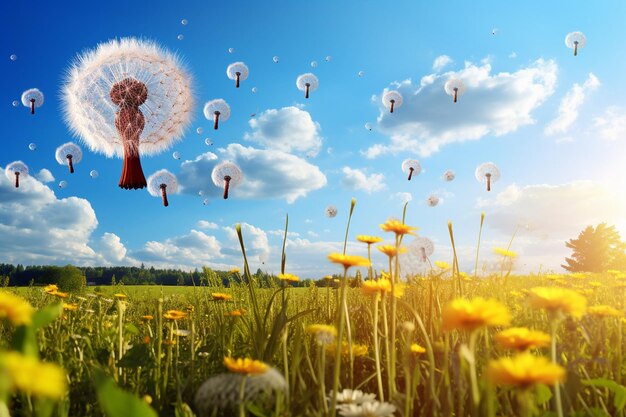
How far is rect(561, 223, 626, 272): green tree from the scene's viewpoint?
26359mm

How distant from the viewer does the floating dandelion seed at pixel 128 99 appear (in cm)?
925

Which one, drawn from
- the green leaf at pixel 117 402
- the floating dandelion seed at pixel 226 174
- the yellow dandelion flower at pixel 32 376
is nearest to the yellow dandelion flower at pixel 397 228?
the green leaf at pixel 117 402

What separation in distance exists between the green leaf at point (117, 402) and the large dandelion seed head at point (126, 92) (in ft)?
31.9

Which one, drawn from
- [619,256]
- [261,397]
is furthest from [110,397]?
[619,256]

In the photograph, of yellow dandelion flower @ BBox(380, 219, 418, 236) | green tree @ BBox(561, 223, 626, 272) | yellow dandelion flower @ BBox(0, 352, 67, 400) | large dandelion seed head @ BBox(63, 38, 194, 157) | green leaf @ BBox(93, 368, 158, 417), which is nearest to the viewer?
yellow dandelion flower @ BBox(0, 352, 67, 400)

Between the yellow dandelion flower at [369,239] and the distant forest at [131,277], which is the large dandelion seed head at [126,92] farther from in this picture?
the yellow dandelion flower at [369,239]

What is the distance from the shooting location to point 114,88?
946 centimetres

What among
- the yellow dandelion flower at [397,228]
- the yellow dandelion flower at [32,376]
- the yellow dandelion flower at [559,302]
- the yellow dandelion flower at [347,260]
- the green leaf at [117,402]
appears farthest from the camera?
the yellow dandelion flower at [397,228]

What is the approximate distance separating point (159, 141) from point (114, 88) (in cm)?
138

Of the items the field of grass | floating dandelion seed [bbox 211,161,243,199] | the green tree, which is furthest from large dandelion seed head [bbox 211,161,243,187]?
the green tree

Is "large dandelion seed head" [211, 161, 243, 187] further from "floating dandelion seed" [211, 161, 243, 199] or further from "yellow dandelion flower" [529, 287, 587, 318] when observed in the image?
"yellow dandelion flower" [529, 287, 587, 318]

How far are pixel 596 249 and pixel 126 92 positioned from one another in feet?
89.8

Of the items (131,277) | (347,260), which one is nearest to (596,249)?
(131,277)

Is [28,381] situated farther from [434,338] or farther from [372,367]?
[434,338]
